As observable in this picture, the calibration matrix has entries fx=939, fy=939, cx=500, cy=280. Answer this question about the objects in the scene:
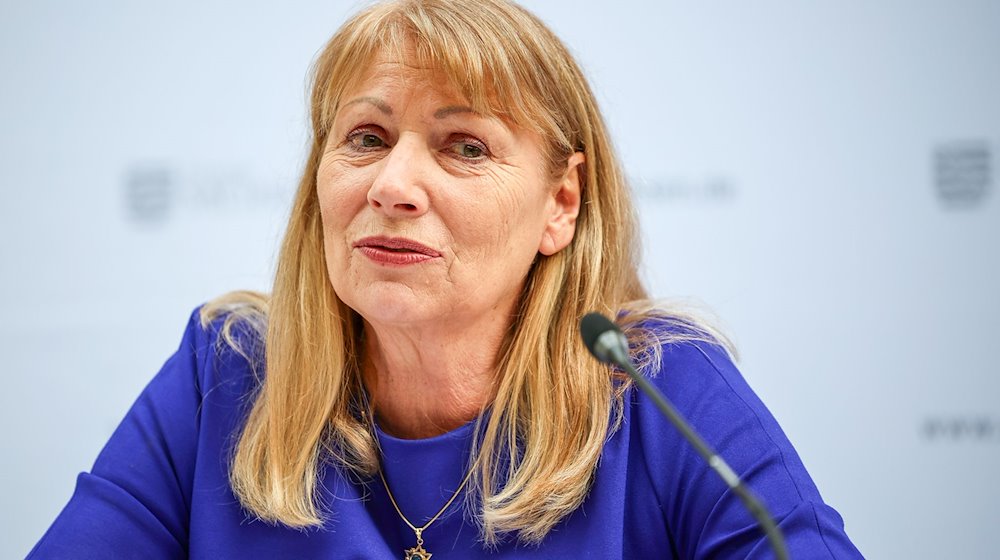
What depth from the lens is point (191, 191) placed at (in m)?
2.33

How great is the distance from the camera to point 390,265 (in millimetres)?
1316

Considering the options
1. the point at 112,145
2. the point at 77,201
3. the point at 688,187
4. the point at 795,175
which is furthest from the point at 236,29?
the point at 795,175

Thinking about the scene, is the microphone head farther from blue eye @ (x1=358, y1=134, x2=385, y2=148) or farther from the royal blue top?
blue eye @ (x1=358, y1=134, x2=385, y2=148)

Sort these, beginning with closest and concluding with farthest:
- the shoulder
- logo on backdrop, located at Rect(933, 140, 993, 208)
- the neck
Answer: the shoulder → the neck → logo on backdrop, located at Rect(933, 140, 993, 208)

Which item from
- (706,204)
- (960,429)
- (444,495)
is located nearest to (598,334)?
(444,495)

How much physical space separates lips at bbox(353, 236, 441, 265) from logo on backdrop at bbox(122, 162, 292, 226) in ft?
3.50

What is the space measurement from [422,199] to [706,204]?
1.14m

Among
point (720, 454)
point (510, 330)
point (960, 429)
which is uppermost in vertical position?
point (510, 330)

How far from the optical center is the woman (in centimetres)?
131

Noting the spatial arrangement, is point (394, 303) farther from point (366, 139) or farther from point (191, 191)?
point (191, 191)

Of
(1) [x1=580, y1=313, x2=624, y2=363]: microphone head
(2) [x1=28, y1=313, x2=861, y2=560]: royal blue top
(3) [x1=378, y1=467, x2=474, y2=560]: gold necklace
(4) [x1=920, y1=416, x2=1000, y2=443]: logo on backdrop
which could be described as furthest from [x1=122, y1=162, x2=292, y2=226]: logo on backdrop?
(4) [x1=920, y1=416, x2=1000, y2=443]: logo on backdrop

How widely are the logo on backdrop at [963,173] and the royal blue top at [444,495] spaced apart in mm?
1053

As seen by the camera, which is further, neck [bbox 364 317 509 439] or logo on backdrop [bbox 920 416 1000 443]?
logo on backdrop [bbox 920 416 1000 443]

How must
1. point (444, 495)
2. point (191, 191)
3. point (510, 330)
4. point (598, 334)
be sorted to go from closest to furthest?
point (598, 334), point (444, 495), point (510, 330), point (191, 191)
